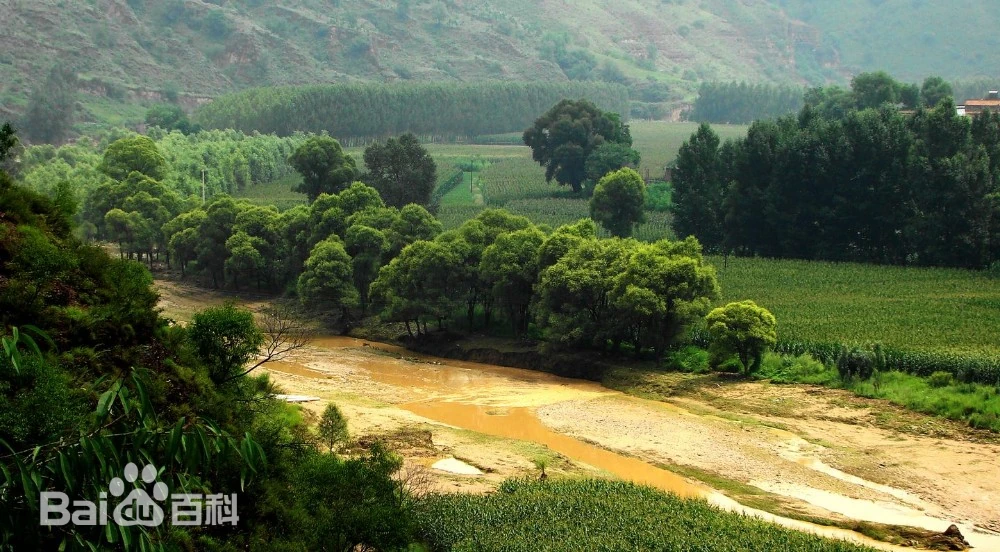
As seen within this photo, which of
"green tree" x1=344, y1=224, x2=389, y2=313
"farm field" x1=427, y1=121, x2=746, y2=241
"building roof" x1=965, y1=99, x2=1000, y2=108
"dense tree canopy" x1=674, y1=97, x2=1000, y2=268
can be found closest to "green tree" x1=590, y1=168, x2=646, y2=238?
"farm field" x1=427, y1=121, x2=746, y2=241

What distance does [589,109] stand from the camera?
12500 centimetres

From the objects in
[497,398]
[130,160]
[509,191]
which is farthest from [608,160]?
[497,398]

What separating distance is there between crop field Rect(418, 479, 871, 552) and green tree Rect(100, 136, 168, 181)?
252 ft

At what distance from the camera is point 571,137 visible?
121 m

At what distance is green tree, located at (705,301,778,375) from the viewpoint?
5703 centimetres

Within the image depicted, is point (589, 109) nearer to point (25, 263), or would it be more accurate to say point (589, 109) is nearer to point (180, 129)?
point (180, 129)

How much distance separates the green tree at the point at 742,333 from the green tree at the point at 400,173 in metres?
50.1

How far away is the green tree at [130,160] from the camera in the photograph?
104688 millimetres

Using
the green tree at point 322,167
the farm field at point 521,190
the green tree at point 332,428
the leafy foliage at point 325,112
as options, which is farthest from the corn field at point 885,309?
the leafy foliage at point 325,112

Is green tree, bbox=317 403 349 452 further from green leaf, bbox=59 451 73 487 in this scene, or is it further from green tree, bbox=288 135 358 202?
green tree, bbox=288 135 358 202

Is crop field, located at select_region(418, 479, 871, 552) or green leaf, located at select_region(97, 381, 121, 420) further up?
green leaf, located at select_region(97, 381, 121, 420)

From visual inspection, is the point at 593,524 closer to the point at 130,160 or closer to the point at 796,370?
the point at 796,370

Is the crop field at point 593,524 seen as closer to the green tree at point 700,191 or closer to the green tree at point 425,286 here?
the green tree at point 425,286

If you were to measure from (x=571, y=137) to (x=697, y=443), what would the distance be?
2996 inches
